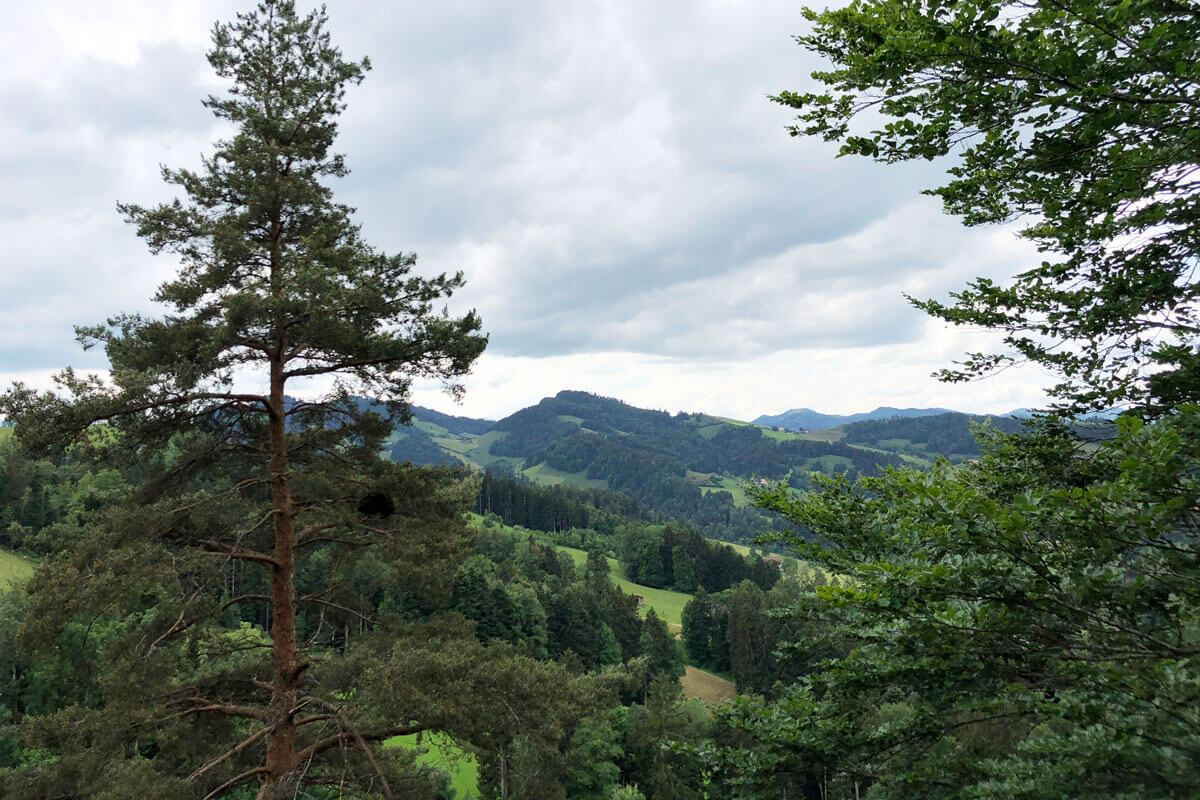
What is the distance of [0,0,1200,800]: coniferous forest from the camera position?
3404 mm

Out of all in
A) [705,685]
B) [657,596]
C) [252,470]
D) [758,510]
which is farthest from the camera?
[657,596]

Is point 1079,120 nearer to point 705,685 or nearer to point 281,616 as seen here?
point 281,616

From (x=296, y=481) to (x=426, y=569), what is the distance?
2774 mm

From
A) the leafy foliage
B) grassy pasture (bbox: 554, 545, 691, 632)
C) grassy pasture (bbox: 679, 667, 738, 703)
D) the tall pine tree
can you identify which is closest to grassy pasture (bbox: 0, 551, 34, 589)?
the tall pine tree

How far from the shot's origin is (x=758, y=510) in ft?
25.6

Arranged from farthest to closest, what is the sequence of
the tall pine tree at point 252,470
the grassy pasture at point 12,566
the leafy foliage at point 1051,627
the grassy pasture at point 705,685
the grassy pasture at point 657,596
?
1. the grassy pasture at point 657,596
2. the grassy pasture at point 705,685
3. the grassy pasture at point 12,566
4. the tall pine tree at point 252,470
5. the leafy foliage at point 1051,627

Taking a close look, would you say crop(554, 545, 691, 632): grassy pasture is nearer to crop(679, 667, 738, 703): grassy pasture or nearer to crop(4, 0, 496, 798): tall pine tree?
crop(679, 667, 738, 703): grassy pasture

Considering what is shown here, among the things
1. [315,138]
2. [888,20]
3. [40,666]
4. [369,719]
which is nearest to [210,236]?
[315,138]

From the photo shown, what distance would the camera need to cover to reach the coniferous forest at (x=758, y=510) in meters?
3.40

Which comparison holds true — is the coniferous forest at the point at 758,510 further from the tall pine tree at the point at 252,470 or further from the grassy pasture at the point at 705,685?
the grassy pasture at the point at 705,685

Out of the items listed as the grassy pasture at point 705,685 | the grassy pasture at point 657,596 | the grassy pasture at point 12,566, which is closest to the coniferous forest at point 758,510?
the grassy pasture at point 12,566

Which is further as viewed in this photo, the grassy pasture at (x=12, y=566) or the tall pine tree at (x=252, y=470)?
the grassy pasture at (x=12, y=566)

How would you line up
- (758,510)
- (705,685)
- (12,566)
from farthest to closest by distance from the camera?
1. (705,685)
2. (12,566)
3. (758,510)

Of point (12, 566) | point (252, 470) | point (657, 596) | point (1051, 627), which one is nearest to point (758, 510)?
point (1051, 627)
